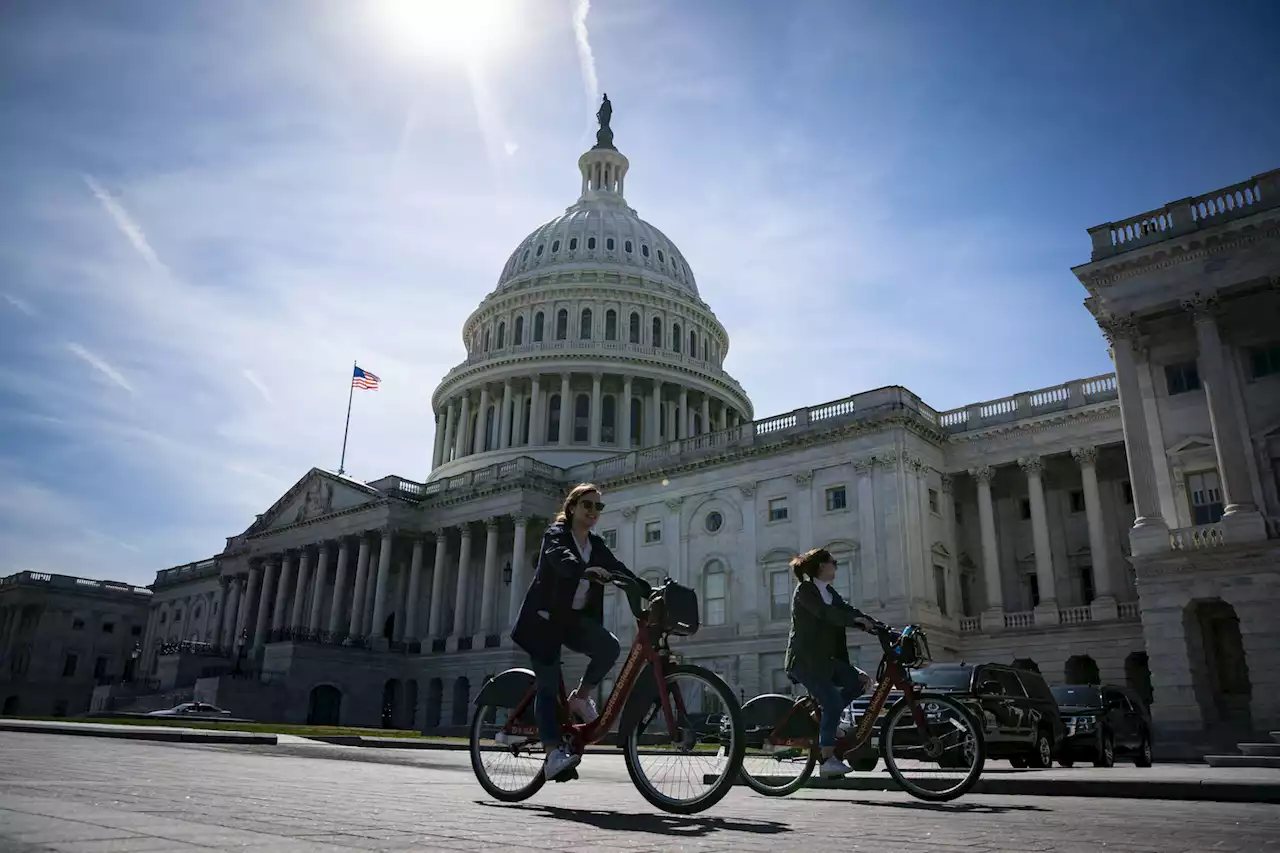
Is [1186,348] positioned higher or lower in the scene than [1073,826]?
higher

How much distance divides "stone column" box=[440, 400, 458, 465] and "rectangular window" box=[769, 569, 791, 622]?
1737 inches

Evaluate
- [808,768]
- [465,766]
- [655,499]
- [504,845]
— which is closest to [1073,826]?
[808,768]

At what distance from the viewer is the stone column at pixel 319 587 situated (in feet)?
233

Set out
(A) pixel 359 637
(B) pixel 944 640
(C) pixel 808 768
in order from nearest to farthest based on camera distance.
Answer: (C) pixel 808 768, (B) pixel 944 640, (A) pixel 359 637

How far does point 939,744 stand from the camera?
372 inches

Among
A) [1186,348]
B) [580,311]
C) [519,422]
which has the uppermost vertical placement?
[580,311]

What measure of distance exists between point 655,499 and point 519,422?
2732 centimetres

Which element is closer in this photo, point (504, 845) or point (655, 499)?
point (504, 845)

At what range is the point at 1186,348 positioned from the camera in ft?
112

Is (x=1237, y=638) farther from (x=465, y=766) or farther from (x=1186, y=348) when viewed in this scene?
(x=465, y=766)

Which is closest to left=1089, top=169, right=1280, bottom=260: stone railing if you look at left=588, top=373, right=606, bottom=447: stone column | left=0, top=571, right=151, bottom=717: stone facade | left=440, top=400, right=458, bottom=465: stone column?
left=588, top=373, right=606, bottom=447: stone column

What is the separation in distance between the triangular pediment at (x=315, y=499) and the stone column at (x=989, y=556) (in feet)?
132

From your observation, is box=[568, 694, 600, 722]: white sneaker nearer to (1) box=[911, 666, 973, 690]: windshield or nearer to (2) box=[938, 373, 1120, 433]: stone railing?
(1) box=[911, 666, 973, 690]: windshield

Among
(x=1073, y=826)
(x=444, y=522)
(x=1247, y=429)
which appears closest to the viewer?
(x=1073, y=826)
